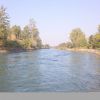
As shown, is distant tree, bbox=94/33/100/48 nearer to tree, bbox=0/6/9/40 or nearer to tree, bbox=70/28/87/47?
tree, bbox=70/28/87/47

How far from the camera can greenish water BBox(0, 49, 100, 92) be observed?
2016 mm

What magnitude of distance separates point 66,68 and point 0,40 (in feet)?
2.41

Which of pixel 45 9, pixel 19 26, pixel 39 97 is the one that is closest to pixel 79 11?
pixel 45 9

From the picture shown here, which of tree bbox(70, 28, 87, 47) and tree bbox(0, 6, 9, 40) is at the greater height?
tree bbox(0, 6, 9, 40)

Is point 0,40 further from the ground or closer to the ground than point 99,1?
closer to the ground

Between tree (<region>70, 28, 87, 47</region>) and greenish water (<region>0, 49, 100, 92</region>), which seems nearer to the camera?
greenish water (<region>0, 49, 100, 92</region>)

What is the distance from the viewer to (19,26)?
2148mm

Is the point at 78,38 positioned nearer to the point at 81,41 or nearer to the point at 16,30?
the point at 81,41

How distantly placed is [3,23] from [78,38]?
792mm

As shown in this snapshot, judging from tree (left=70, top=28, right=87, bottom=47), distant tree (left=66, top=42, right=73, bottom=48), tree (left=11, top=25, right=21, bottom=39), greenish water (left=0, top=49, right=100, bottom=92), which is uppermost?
tree (left=11, top=25, right=21, bottom=39)

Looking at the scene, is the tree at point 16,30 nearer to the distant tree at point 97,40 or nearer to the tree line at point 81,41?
the tree line at point 81,41

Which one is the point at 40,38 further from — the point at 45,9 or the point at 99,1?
the point at 99,1

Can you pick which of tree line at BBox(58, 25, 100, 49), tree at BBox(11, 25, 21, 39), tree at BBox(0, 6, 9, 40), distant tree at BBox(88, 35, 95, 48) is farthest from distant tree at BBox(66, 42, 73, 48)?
tree at BBox(0, 6, 9, 40)

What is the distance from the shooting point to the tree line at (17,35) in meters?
2.14
